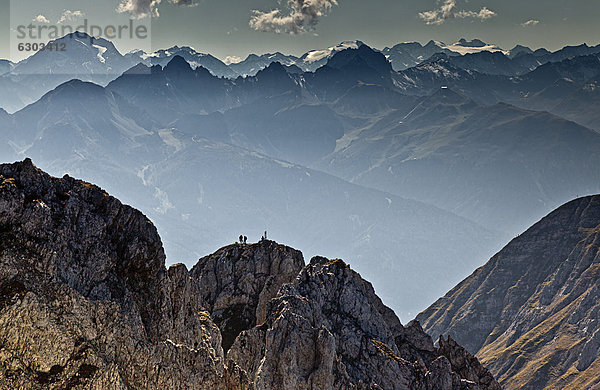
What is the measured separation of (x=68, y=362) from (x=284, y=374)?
40.0 metres

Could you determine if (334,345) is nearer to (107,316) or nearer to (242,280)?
(242,280)

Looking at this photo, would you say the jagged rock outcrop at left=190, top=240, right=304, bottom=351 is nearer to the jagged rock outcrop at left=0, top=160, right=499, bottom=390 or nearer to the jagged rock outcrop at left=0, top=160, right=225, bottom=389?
the jagged rock outcrop at left=0, top=160, right=499, bottom=390

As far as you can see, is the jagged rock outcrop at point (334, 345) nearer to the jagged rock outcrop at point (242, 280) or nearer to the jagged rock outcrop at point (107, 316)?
the jagged rock outcrop at point (107, 316)

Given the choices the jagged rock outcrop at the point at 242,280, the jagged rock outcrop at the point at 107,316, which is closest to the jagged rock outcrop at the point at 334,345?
the jagged rock outcrop at the point at 107,316

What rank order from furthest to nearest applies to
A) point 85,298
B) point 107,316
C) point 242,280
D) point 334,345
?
1. point 242,280
2. point 334,345
3. point 107,316
4. point 85,298

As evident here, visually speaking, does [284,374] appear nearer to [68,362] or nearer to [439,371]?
[439,371]

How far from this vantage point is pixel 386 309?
13000 centimetres

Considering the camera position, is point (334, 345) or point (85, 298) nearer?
point (85, 298)

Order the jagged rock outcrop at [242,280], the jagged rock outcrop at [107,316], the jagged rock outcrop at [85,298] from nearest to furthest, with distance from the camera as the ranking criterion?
the jagged rock outcrop at [85,298], the jagged rock outcrop at [107,316], the jagged rock outcrop at [242,280]

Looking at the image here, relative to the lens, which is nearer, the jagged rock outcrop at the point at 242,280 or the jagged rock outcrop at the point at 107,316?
the jagged rock outcrop at the point at 107,316

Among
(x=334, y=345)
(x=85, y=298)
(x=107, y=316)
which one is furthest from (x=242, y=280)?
(x=85, y=298)

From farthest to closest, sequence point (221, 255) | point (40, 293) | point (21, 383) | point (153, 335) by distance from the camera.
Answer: point (221, 255), point (153, 335), point (40, 293), point (21, 383)

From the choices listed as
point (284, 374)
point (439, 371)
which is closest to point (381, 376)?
point (439, 371)

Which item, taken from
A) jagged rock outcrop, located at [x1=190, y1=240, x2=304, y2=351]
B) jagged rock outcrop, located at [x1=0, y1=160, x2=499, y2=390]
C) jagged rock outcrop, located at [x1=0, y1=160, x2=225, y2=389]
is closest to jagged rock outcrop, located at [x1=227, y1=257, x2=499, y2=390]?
jagged rock outcrop, located at [x1=0, y1=160, x2=499, y2=390]
